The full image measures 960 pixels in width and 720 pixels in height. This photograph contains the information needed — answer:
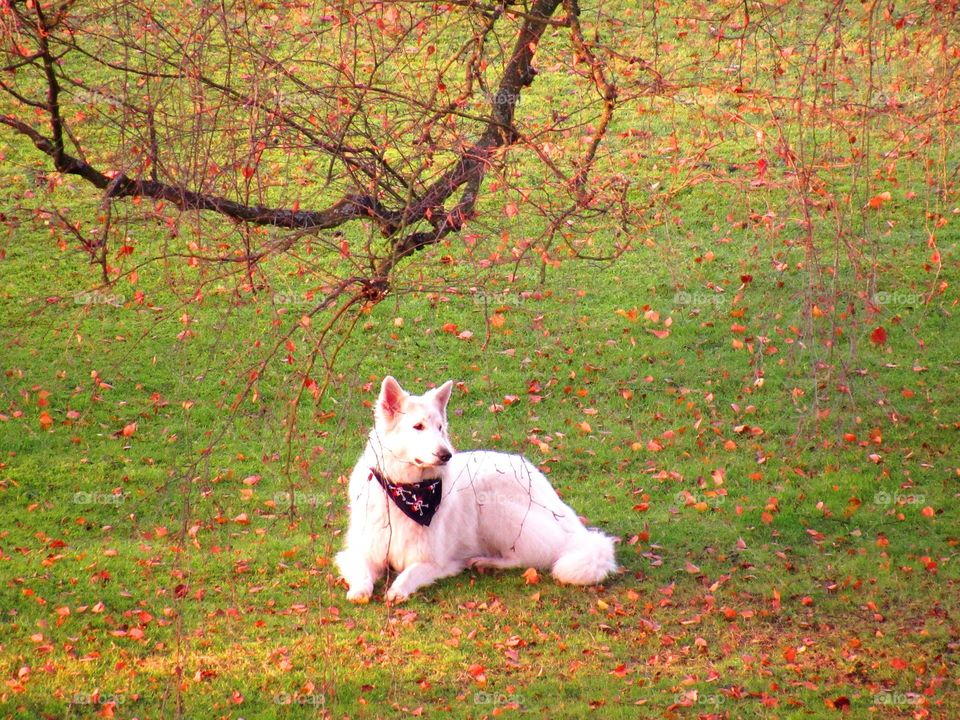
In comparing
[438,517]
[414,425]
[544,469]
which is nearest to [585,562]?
[438,517]

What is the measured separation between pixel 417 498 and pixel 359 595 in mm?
906

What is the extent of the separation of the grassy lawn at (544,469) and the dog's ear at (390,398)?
0.59 m

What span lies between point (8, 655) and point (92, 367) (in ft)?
23.2

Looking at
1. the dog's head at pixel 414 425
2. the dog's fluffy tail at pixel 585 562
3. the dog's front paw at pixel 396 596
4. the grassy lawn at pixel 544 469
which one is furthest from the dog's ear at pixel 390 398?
the dog's fluffy tail at pixel 585 562

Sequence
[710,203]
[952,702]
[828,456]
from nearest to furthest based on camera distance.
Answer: [952,702] → [828,456] → [710,203]

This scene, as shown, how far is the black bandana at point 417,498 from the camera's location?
9.52 meters

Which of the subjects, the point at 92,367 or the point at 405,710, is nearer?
the point at 405,710

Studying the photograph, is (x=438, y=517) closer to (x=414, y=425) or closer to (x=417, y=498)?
(x=417, y=498)

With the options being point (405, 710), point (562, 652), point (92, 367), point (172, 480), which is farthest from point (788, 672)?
point (92, 367)

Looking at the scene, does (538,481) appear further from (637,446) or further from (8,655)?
(8,655)

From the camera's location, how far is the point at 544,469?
1238 cm

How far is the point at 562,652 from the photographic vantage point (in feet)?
27.6

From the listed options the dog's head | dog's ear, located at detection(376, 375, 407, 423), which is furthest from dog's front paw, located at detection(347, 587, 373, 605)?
dog's ear, located at detection(376, 375, 407, 423)

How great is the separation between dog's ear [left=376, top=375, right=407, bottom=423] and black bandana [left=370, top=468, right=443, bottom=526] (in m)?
0.63
